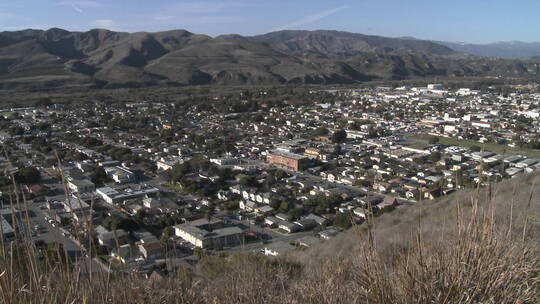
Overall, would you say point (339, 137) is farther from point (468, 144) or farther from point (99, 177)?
point (99, 177)

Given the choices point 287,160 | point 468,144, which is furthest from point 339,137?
point 468,144

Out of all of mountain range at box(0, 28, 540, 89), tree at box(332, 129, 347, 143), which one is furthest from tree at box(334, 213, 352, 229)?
mountain range at box(0, 28, 540, 89)

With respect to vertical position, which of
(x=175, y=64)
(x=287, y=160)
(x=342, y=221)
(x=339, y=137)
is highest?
A: (x=175, y=64)

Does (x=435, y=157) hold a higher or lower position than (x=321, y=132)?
lower

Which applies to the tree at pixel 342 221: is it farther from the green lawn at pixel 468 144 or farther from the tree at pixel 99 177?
the green lawn at pixel 468 144

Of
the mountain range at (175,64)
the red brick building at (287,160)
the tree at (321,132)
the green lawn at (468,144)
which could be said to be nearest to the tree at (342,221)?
the red brick building at (287,160)

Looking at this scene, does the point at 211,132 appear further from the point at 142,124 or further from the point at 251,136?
the point at 142,124

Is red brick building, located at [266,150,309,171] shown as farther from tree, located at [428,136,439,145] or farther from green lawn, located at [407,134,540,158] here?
tree, located at [428,136,439,145]
